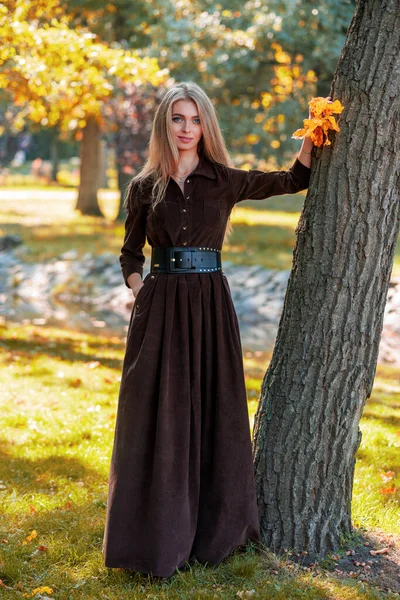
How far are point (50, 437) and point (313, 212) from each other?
2.92m

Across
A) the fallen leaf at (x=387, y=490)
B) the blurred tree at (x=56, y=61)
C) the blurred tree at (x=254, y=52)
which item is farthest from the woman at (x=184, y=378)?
the blurred tree at (x=254, y=52)

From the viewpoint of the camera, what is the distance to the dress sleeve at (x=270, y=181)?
3672 mm

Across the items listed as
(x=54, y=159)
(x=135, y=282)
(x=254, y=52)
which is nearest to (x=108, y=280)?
(x=254, y=52)

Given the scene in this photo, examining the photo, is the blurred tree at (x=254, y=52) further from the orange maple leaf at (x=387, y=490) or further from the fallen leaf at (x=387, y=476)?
the orange maple leaf at (x=387, y=490)

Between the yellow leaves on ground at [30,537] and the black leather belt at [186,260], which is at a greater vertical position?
the black leather belt at [186,260]

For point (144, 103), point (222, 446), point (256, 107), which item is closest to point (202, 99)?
point (222, 446)

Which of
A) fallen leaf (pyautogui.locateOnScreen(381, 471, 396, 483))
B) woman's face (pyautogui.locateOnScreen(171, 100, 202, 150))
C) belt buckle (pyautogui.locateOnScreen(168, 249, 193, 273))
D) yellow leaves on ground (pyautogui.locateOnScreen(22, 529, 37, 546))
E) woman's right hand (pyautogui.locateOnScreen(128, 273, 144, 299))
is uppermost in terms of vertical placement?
woman's face (pyautogui.locateOnScreen(171, 100, 202, 150))

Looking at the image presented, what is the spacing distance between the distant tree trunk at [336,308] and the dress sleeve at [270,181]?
10cm

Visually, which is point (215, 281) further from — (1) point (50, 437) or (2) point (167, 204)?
(1) point (50, 437)

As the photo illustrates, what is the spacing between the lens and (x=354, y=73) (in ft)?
11.3

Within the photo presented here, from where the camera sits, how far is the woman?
11.6 feet

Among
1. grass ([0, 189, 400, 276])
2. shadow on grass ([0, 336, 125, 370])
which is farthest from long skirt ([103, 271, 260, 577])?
grass ([0, 189, 400, 276])

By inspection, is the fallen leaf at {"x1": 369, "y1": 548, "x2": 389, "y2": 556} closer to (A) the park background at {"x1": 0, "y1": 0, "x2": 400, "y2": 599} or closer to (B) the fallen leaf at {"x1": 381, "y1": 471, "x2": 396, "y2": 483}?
(A) the park background at {"x1": 0, "y1": 0, "x2": 400, "y2": 599}

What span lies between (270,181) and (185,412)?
3.70ft
